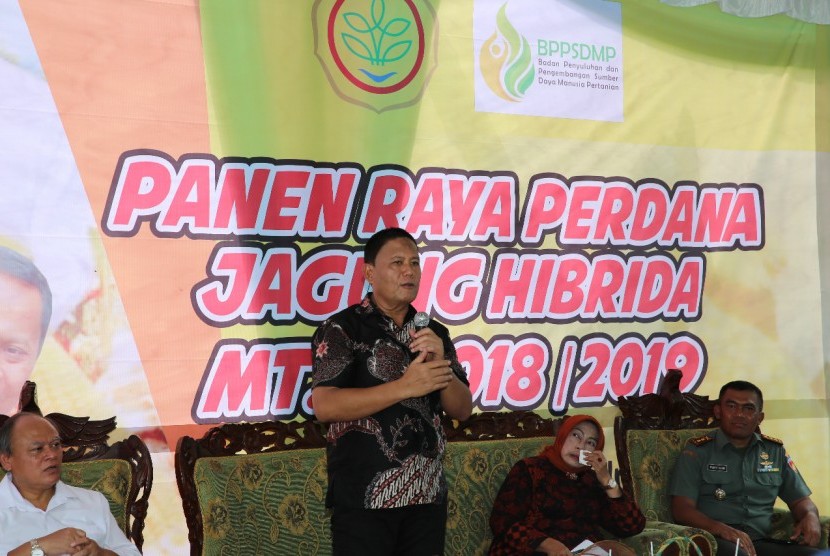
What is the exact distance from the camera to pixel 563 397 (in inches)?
170

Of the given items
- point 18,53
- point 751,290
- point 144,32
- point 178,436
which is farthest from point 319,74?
point 751,290

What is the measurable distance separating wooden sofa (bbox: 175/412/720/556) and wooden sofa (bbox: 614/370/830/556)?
0.39m

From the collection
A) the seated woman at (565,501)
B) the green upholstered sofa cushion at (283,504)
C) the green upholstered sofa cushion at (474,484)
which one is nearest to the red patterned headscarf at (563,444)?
the seated woman at (565,501)

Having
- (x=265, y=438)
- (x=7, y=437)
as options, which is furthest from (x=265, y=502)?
(x=7, y=437)

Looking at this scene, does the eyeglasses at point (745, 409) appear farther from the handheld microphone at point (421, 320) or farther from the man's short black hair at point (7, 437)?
the man's short black hair at point (7, 437)

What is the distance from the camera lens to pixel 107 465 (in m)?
3.04

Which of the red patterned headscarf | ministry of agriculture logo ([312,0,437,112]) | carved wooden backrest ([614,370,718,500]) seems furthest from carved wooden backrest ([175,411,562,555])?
ministry of agriculture logo ([312,0,437,112])

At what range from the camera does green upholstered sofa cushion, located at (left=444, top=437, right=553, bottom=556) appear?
3.45 m

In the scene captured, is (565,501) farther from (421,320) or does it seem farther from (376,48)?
(376,48)

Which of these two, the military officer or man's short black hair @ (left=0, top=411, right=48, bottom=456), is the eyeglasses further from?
man's short black hair @ (left=0, top=411, right=48, bottom=456)

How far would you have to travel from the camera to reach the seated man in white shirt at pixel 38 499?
2.65 metres

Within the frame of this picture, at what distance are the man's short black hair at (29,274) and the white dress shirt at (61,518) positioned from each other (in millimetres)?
810

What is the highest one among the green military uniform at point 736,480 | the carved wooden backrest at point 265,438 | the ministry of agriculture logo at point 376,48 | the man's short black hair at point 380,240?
the ministry of agriculture logo at point 376,48

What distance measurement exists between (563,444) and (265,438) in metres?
1.08
